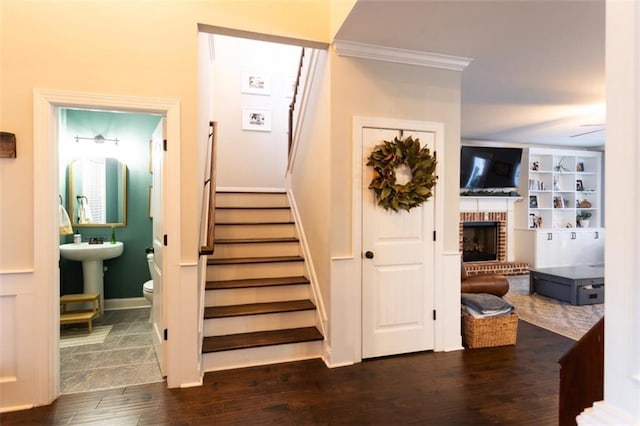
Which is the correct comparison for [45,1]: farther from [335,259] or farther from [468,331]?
[468,331]

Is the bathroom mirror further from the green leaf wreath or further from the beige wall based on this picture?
the green leaf wreath

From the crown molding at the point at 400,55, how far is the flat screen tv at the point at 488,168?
3.25 metres

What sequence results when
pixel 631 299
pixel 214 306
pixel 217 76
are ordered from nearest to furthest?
pixel 631 299, pixel 214 306, pixel 217 76

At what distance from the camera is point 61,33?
2.20 m

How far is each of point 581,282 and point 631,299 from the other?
4.50 m

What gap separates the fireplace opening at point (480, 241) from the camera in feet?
21.1

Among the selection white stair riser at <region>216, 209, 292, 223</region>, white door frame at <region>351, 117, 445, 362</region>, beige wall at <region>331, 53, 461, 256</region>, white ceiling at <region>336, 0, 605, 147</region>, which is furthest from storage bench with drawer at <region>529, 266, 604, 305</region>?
white stair riser at <region>216, 209, 292, 223</region>

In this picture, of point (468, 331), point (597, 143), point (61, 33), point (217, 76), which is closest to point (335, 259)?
point (468, 331)

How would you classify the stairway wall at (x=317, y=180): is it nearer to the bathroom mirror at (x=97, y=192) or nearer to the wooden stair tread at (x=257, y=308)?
the wooden stair tread at (x=257, y=308)

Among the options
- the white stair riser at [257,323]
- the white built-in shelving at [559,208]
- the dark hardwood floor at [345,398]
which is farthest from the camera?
the white built-in shelving at [559,208]

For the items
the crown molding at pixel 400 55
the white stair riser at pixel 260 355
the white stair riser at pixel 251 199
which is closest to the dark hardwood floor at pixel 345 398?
the white stair riser at pixel 260 355

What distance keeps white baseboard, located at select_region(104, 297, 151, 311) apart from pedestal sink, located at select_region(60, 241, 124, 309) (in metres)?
0.20

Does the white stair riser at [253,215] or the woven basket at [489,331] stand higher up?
the white stair riser at [253,215]

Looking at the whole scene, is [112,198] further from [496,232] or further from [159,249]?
[496,232]
